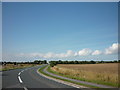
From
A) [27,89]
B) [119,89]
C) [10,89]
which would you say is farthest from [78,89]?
[10,89]

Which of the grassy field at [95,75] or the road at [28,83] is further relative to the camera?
the grassy field at [95,75]

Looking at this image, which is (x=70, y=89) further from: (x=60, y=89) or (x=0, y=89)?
(x=0, y=89)

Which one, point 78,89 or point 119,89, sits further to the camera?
point 78,89

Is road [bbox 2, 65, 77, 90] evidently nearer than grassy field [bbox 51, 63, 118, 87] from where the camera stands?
Yes

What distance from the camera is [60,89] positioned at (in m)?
12.3

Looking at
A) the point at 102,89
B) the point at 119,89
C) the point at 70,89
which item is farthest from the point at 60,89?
the point at 119,89

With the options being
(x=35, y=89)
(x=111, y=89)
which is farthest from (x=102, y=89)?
(x=35, y=89)

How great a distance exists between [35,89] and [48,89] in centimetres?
92

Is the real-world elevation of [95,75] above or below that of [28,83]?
below

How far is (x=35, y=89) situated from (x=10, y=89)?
5.81 feet

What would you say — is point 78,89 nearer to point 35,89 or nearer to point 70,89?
point 70,89

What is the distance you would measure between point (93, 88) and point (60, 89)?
92.4 inches

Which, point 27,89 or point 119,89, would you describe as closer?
point 119,89

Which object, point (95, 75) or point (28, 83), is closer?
point (28, 83)
